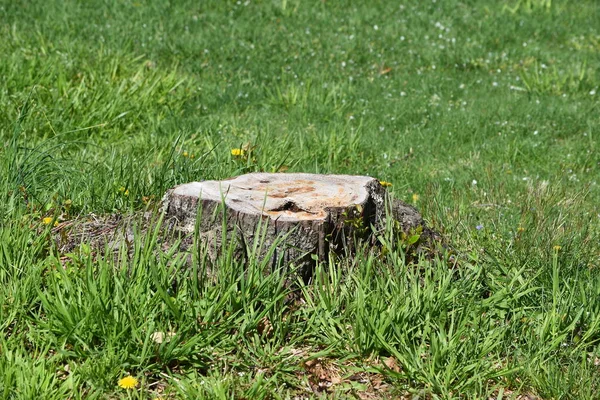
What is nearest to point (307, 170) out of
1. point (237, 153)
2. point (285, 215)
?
point (237, 153)

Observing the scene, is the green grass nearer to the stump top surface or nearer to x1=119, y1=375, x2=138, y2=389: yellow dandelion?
x1=119, y1=375, x2=138, y2=389: yellow dandelion

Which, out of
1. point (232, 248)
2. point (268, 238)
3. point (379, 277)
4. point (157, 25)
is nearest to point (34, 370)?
point (232, 248)

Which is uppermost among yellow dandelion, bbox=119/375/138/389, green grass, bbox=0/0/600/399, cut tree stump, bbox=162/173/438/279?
cut tree stump, bbox=162/173/438/279

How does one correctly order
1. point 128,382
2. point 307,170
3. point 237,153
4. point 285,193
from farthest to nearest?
point 307,170, point 237,153, point 285,193, point 128,382

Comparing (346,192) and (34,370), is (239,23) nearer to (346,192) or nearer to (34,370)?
(346,192)

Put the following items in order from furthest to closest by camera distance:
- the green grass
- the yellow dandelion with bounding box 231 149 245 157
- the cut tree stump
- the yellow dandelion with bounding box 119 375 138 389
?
1. the yellow dandelion with bounding box 231 149 245 157
2. the cut tree stump
3. the green grass
4. the yellow dandelion with bounding box 119 375 138 389

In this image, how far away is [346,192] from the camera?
3934mm

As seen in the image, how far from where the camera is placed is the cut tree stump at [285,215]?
3.62 metres

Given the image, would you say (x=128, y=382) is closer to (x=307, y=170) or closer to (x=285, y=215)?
(x=285, y=215)

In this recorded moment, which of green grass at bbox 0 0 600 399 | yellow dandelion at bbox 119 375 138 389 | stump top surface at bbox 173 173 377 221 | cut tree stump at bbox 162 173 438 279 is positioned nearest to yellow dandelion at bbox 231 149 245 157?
green grass at bbox 0 0 600 399

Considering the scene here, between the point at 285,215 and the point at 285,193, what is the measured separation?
28cm

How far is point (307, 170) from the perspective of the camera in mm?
5590

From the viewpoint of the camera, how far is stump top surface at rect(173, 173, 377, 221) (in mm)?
3707

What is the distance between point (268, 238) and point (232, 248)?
0.24 meters
